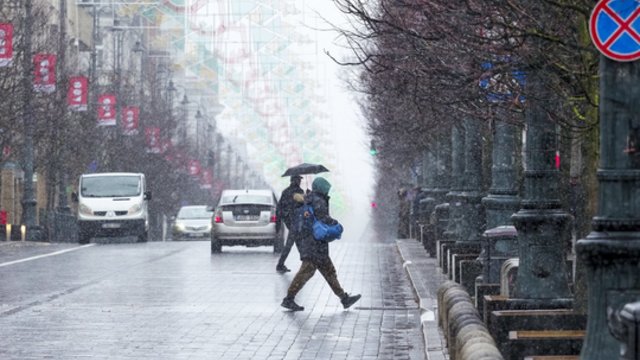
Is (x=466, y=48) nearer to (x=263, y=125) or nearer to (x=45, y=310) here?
(x=45, y=310)

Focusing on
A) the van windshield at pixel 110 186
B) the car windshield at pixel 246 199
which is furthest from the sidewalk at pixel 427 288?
the van windshield at pixel 110 186

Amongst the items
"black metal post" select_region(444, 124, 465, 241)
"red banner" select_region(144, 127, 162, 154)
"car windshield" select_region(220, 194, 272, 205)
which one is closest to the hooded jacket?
"black metal post" select_region(444, 124, 465, 241)

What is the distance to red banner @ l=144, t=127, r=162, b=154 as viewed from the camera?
70.8 metres

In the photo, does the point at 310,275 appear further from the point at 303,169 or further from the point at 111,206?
the point at 111,206

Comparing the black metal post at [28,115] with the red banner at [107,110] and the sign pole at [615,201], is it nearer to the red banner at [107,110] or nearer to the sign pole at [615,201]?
the red banner at [107,110]

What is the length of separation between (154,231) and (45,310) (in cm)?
5680

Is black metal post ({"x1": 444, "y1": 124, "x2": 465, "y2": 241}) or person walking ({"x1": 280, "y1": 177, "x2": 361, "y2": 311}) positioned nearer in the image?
person walking ({"x1": 280, "y1": 177, "x2": 361, "y2": 311})

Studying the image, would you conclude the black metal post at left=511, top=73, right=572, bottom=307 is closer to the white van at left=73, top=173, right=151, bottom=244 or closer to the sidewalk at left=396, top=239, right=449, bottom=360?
the sidewalk at left=396, top=239, right=449, bottom=360

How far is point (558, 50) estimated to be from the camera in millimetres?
13148

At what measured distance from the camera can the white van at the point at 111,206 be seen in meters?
→ 44.5

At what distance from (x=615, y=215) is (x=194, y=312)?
10718mm

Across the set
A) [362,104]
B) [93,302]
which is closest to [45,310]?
[93,302]

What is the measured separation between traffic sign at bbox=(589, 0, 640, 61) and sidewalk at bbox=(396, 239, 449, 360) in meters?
4.74

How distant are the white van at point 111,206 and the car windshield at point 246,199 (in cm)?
826
